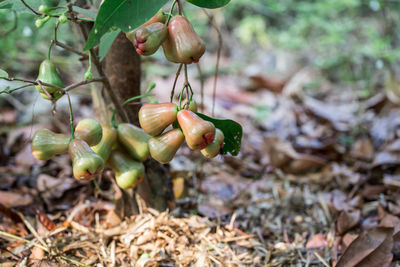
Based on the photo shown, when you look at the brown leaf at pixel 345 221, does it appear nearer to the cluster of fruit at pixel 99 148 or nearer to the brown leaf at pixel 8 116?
the cluster of fruit at pixel 99 148

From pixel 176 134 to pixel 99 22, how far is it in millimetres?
264

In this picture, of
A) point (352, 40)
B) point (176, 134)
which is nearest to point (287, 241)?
point (176, 134)

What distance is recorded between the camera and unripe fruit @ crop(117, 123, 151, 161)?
0.91 metres

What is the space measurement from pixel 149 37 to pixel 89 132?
27 centimetres

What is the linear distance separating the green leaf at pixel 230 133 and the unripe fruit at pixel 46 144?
0.33 metres

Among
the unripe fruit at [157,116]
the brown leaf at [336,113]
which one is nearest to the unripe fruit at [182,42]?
the unripe fruit at [157,116]

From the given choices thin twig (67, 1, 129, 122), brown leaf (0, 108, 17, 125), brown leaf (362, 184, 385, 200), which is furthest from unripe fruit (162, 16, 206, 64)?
brown leaf (0, 108, 17, 125)

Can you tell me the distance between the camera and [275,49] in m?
3.83

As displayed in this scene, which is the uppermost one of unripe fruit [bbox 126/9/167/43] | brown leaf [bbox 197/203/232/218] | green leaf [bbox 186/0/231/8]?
green leaf [bbox 186/0/231/8]

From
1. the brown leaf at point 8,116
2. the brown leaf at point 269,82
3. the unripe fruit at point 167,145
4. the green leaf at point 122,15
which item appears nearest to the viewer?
the green leaf at point 122,15

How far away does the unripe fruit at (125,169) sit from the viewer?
902mm

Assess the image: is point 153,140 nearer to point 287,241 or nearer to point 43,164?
point 287,241

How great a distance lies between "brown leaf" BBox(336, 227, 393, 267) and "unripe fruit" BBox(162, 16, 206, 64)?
0.70 m

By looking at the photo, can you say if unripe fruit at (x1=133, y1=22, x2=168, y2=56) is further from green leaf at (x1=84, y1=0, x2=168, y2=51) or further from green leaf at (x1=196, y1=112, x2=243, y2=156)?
green leaf at (x1=196, y1=112, x2=243, y2=156)
